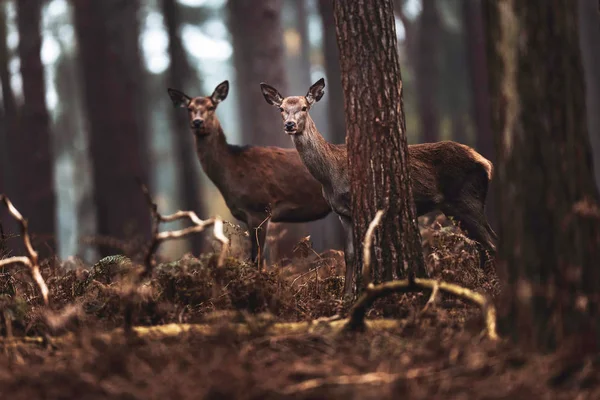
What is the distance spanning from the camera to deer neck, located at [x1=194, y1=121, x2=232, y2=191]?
1116cm

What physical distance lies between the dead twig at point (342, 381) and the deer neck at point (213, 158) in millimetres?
6992

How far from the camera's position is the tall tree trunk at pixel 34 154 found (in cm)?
1767

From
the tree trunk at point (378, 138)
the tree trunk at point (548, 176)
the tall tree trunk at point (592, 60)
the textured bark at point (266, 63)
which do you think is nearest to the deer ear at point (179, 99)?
the tree trunk at point (378, 138)

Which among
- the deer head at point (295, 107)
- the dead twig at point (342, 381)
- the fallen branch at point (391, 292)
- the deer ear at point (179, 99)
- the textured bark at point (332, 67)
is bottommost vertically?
the dead twig at point (342, 381)

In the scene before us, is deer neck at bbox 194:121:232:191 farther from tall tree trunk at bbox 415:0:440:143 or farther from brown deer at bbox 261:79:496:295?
tall tree trunk at bbox 415:0:440:143

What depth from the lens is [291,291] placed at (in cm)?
729

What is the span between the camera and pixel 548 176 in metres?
4.81

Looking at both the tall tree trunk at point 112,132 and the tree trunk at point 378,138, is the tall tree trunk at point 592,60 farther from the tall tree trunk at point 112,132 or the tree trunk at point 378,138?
the tree trunk at point 378,138

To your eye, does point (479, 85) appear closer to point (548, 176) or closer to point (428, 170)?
point (428, 170)

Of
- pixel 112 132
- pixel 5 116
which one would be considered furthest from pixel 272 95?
pixel 5 116

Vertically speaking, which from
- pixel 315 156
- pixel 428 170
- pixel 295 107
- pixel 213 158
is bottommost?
pixel 428 170

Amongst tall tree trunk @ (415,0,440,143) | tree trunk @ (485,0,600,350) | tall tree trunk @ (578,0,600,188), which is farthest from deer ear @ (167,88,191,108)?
tall tree trunk @ (578,0,600,188)

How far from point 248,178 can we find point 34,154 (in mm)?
8526

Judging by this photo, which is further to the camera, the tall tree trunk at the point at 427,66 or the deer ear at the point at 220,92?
the tall tree trunk at the point at 427,66
